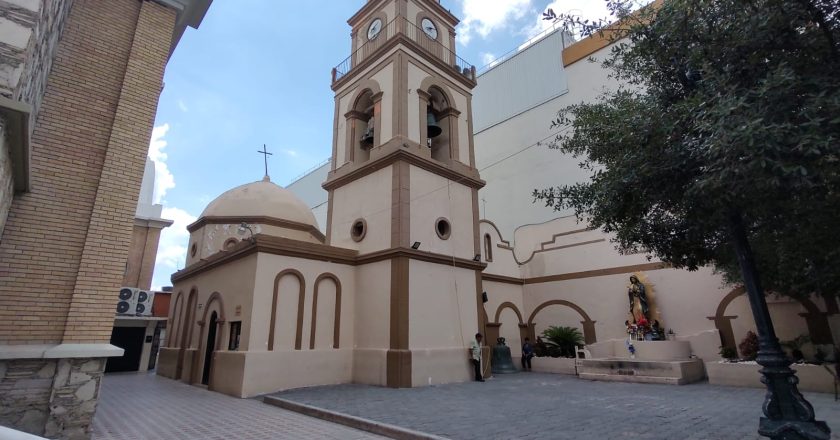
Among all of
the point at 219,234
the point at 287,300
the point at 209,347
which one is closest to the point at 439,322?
the point at 287,300

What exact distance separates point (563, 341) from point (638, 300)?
10.4ft

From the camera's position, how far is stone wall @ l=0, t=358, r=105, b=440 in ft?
18.1

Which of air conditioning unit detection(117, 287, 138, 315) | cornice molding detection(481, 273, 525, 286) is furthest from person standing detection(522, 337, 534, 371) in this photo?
air conditioning unit detection(117, 287, 138, 315)

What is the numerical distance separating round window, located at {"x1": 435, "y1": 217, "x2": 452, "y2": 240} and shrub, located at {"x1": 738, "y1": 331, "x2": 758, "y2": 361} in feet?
32.1

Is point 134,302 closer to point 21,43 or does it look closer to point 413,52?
point 413,52

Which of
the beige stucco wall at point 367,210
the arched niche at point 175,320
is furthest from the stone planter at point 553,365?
the arched niche at point 175,320

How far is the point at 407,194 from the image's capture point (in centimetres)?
1319

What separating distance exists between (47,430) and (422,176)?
425 inches

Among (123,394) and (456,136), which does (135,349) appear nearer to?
(123,394)

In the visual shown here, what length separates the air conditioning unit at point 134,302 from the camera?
19.3m

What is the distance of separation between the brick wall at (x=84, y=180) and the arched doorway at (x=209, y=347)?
7492mm

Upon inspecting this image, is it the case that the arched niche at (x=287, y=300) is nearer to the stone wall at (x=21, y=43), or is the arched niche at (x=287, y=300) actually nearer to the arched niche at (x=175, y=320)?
the stone wall at (x=21, y=43)

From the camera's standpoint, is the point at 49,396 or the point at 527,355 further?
the point at 527,355

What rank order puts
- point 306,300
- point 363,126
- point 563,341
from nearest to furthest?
1. point 306,300
2. point 563,341
3. point 363,126
